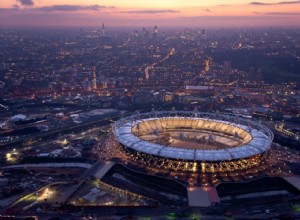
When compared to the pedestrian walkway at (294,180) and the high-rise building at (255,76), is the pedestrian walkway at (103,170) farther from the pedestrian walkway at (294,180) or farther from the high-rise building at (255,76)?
the high-rise building at (255,76)

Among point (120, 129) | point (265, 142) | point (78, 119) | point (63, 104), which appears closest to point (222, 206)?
point (265, 142)

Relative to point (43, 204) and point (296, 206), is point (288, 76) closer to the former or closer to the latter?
point (296, 206)

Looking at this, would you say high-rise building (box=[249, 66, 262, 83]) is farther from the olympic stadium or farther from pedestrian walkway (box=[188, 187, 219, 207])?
pedestrian walkway (box=[188, 187, 219, 207])

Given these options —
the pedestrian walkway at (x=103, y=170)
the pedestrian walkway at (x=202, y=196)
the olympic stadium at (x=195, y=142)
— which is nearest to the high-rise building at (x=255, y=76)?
the olympic stadium at (x=195, y=142)

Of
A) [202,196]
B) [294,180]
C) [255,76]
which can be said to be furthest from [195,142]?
[255,76]

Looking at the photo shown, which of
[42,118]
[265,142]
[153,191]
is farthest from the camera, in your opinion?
[42,118]

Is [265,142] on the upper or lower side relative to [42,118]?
upper

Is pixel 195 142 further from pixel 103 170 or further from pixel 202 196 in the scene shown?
pixel 202 196

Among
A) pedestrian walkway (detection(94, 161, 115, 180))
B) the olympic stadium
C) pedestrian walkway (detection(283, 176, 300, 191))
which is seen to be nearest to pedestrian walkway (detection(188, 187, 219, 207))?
the olympic stadium
